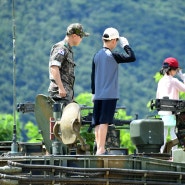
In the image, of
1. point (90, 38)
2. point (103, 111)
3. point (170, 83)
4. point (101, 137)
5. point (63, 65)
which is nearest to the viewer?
point (101, 137)

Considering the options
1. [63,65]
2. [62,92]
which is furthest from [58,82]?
[63,65]

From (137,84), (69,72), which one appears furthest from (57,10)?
(69,72)

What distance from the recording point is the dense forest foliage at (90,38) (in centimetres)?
11462

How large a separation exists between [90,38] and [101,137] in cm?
10170

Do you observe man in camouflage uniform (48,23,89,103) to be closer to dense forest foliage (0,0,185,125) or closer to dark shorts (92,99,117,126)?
dark shorts (92,99,117,126)

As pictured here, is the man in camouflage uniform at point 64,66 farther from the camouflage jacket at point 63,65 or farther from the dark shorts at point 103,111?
the dark shorts at point 103,111

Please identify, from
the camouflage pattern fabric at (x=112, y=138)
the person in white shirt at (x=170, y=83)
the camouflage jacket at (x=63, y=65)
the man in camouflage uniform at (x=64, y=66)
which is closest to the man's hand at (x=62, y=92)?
the man in camouflage uniform at (x=64, y=66)

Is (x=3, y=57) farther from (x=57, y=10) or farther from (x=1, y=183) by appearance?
(x=1, y=183)

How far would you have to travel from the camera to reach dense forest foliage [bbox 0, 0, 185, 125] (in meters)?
115

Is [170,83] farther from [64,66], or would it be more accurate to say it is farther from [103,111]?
[103,111]

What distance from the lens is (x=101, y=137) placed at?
17891mm

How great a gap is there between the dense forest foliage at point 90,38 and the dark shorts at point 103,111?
89371mm

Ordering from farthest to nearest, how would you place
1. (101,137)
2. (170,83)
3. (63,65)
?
(170,83) → (63,65) → (101,137)

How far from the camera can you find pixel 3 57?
115 metres
